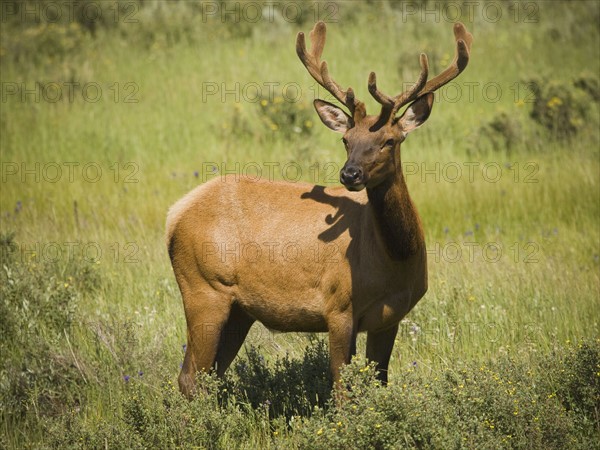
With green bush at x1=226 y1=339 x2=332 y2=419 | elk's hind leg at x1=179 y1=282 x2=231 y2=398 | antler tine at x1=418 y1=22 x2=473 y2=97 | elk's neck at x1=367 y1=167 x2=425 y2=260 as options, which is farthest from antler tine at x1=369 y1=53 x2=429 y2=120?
green bush at x1=226 y1=339 x2=332 y2=419

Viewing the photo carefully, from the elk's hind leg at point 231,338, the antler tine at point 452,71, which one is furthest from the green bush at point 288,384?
the antler tine at point 452,71

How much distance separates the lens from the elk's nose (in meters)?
5.27

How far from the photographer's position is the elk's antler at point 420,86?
5.68m

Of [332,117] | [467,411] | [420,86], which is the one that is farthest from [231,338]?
[420,86]

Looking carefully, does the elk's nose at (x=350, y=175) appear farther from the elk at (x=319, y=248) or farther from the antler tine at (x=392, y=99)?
the antler tine at (x=392, y=99)

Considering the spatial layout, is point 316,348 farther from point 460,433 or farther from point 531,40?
point 531,40

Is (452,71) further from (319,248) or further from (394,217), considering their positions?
(319,248)

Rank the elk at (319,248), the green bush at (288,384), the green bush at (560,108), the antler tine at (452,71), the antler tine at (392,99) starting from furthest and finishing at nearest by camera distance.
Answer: the green bush at (560,108)
the green bush at (288,384)
the antler tine at (452,71)
the elk at (319,248)
the antler tine at (392,99)

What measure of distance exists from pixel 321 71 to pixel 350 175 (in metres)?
1.27

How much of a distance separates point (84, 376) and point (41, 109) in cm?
894

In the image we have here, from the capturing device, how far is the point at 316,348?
6.79 metres

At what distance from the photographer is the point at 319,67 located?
6.50m

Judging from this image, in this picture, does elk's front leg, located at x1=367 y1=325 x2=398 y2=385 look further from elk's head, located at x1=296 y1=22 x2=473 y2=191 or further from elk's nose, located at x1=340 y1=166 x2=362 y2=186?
elk's nose, located at x1=340 y1=166 x2=362 y2=186

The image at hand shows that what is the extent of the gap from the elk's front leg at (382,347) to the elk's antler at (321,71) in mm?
1481
